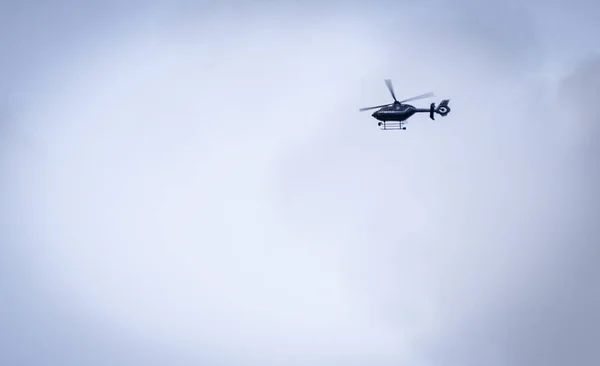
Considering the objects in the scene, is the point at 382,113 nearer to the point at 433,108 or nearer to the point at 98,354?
the point at 433,108

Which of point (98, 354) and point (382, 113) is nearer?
point (382, 113)

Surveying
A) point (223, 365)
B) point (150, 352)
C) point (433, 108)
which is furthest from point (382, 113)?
point (150, 352)

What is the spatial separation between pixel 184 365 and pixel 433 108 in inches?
5091

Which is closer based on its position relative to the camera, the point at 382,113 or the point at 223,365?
the point at 382,113

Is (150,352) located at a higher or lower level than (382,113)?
lower

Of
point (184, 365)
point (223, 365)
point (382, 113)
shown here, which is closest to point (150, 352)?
point (184, 365)

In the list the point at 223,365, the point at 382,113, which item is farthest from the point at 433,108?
the point at 223,365

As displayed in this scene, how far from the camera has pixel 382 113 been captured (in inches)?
4281

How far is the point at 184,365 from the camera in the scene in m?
186

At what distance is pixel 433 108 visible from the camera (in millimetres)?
108875

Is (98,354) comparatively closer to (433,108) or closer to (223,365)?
(223,365)

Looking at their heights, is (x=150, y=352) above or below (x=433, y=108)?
below

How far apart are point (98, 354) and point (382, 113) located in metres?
138

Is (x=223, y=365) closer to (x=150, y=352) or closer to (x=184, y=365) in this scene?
Answer: (x=184, y=365)
